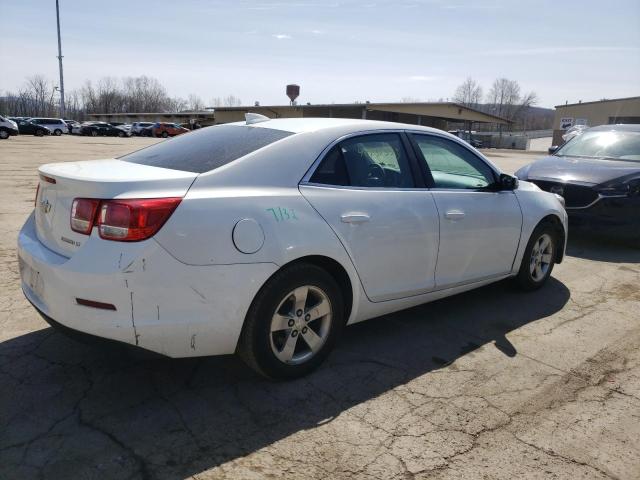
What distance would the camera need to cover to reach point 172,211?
8.54ft

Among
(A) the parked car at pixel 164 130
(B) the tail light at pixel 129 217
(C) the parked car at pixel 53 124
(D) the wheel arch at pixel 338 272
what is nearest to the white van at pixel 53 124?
(C) the parked car at pixel 53 124

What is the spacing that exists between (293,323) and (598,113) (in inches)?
2422

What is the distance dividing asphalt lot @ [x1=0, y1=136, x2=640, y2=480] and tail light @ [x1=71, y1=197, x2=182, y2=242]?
585 mm

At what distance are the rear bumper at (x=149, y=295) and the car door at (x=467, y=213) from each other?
5.39 feet

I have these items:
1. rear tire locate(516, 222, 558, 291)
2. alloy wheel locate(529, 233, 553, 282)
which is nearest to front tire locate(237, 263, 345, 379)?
rear tire locate(516, 222, 558, 291)

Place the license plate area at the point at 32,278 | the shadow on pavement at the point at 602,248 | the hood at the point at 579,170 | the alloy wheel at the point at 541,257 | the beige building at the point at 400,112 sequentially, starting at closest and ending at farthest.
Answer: the license plate area at the point at 32,278, the alloy wheel at the point at 541,257, the shadow on pavement at the point at 602,248, the hood at the point at 579,170, the beige building at the point at 400,112

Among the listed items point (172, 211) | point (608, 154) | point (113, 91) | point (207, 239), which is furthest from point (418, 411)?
point (113, 91)

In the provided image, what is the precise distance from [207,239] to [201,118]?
8039 centimetres

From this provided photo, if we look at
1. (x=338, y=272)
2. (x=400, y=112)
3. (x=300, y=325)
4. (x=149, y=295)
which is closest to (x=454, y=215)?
(x=338, y=272)

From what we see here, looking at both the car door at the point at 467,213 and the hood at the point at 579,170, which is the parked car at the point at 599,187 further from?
the car door at the point at 467,213

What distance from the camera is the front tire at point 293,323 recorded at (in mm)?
2875

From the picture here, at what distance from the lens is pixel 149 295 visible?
8.34ft

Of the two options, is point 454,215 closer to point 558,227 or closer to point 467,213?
point 467,213

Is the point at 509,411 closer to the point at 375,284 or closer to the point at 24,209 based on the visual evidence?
the point at 375,284
